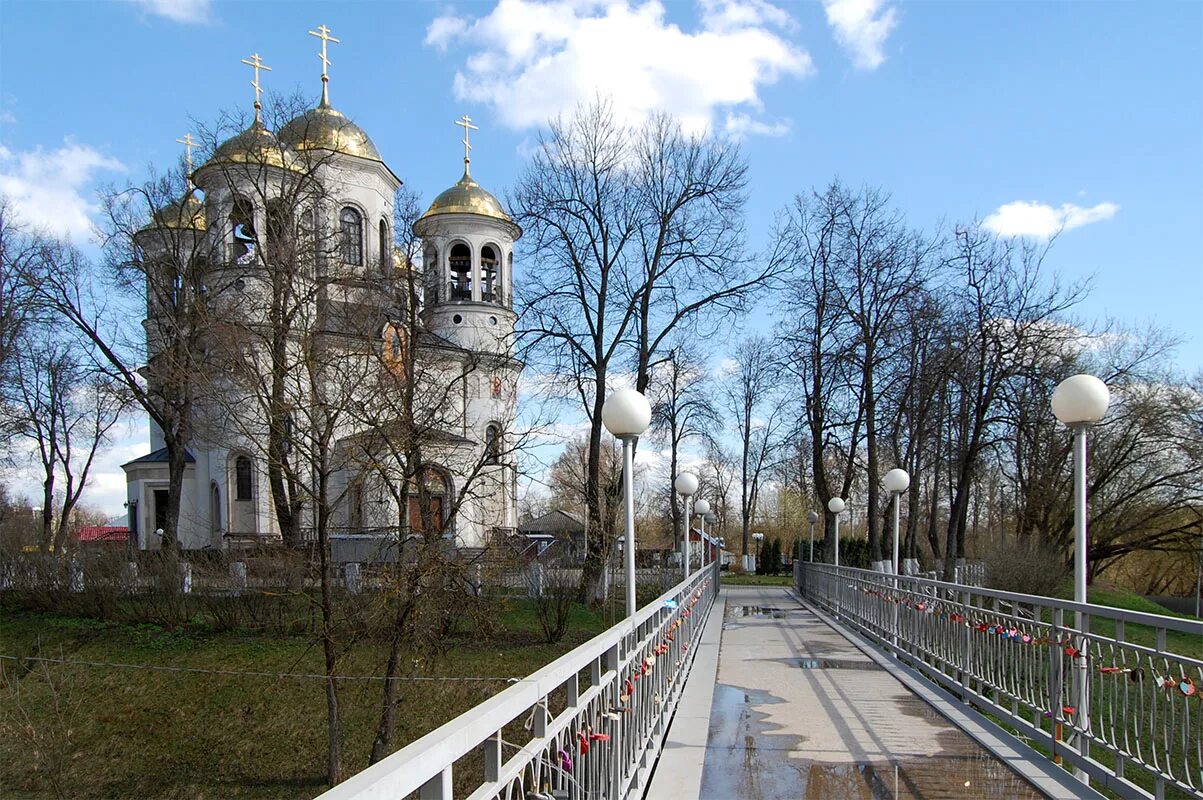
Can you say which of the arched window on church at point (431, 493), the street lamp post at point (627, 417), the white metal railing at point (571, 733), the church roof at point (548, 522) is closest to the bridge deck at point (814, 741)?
the white metal railing at point (571, 733)

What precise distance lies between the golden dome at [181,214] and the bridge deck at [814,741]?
21565 mm

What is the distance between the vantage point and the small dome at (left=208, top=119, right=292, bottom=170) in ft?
73.9

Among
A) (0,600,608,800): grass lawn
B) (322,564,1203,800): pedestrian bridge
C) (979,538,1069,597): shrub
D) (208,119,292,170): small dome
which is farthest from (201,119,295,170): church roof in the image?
(979,538,1069,597): shrub

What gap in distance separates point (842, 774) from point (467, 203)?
32.1 metres

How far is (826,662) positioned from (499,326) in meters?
26.2

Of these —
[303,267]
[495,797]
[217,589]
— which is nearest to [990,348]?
[303,267]

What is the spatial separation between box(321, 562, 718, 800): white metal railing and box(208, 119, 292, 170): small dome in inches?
722

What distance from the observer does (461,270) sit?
3600 centimetres

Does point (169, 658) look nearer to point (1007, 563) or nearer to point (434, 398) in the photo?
point (434, 398)

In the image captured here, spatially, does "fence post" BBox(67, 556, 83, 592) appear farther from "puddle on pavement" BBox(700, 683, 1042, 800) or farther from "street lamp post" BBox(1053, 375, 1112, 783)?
"street lamp post" BBox(1053, 375, 1112, 783)

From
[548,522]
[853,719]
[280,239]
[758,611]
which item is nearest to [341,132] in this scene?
[280,239]

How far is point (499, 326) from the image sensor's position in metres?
35.2

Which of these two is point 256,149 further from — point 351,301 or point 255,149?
point 351,301

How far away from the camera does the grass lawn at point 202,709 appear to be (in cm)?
1347
